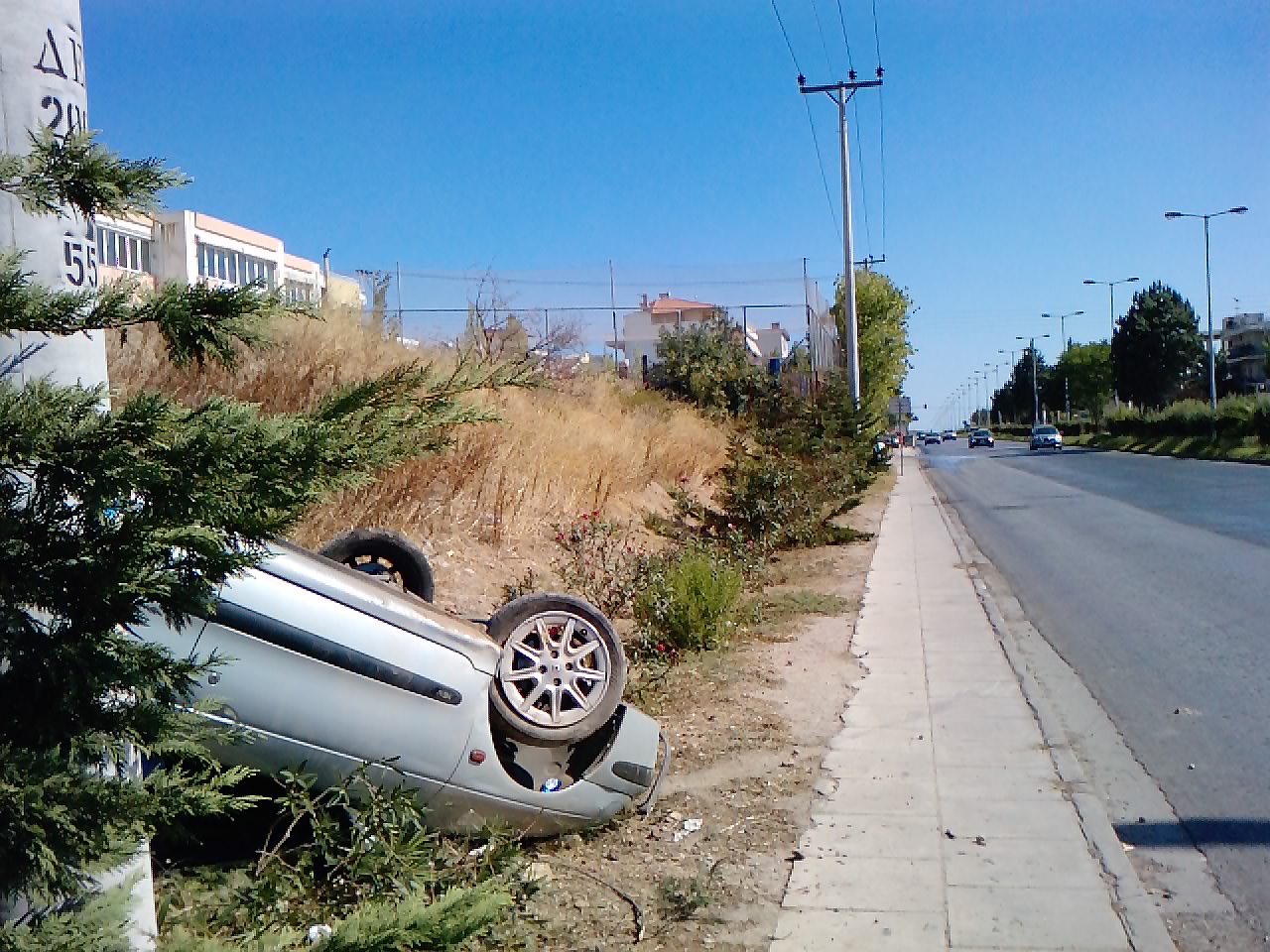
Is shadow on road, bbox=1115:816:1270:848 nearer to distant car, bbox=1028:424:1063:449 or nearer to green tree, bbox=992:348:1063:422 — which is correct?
distant car, bbox=1028:424:1063:449

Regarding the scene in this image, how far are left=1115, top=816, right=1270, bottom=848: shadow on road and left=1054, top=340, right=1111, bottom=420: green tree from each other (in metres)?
111

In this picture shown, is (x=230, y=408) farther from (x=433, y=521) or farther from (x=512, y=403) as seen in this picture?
(x=512, y=403)

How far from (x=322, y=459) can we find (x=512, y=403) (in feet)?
36.6

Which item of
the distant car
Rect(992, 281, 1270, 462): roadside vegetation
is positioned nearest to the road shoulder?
Rect(992, 281, 1270, 462): roadside vegetation

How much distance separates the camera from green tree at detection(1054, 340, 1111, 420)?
11300 cm

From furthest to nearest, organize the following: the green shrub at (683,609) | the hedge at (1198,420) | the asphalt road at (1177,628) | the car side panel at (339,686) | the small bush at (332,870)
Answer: the hedge at (1198,420) < the green shrub at (683,609) < the asphalt road at (1177,628) < the car side panel at (339,686) < the small bush at (332,870)

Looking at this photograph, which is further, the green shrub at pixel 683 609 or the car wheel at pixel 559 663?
the green shrub at pixel 683 609

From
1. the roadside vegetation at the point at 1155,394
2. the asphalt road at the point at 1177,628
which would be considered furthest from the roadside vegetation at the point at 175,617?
the roadside vegetation at the point at 1155,394

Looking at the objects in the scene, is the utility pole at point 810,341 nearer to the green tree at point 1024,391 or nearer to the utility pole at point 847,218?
the utility pole at point 847,218

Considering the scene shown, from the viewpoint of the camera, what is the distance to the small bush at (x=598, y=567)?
9727 mm

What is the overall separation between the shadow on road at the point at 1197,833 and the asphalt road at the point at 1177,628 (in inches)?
0.5

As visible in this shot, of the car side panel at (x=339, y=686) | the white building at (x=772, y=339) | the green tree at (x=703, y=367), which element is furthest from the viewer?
the white building at (x=772, y=339)

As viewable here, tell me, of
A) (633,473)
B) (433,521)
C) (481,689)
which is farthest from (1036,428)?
(481,689)

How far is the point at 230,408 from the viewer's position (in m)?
2.42
